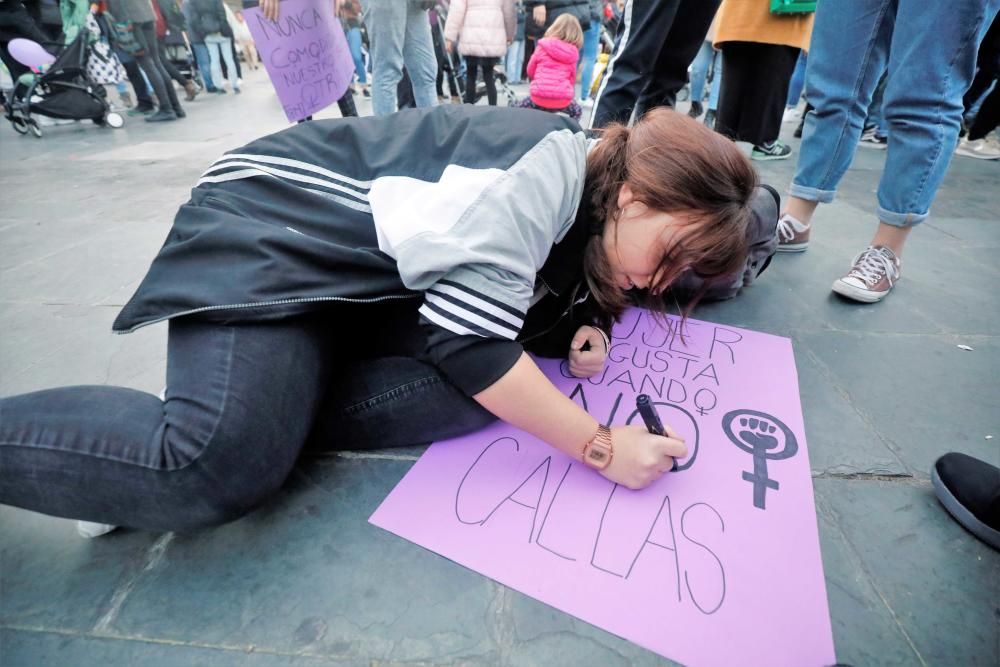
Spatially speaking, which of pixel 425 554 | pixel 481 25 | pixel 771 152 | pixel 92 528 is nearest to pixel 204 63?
pixel 481 25

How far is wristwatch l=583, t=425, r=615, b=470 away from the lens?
695mm

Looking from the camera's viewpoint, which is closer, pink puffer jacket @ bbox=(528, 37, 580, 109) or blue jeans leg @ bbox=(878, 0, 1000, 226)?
blue jeans leg @ bbox=(878, 0, 1000, 226)

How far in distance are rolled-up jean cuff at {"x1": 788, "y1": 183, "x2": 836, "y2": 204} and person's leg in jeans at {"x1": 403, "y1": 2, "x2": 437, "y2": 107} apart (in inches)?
62.3

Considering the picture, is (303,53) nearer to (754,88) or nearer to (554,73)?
(754,88)

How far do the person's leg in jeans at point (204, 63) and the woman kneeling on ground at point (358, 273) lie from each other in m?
6.82

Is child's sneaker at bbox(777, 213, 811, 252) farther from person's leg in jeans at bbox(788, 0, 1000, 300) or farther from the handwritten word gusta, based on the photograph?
the handwritten word gusta

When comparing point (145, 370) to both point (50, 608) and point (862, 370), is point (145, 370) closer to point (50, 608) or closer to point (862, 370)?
point (50, 608)

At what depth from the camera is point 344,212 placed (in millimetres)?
697

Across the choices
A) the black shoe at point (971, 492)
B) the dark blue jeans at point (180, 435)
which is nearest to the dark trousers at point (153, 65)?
the dark blue jeans at point (180, 435)

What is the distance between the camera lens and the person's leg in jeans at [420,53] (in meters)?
2.26

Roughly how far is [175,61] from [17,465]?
263 inches

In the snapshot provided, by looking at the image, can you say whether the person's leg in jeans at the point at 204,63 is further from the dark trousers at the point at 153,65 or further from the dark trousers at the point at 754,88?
the dark trousers at the point at 754,88

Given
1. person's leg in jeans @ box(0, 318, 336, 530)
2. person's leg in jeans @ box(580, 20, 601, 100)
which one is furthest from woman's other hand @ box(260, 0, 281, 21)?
person's leg in jeans @ box(580, 20, 601, 100)

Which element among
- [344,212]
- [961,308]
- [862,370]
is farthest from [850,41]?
[344,212]
